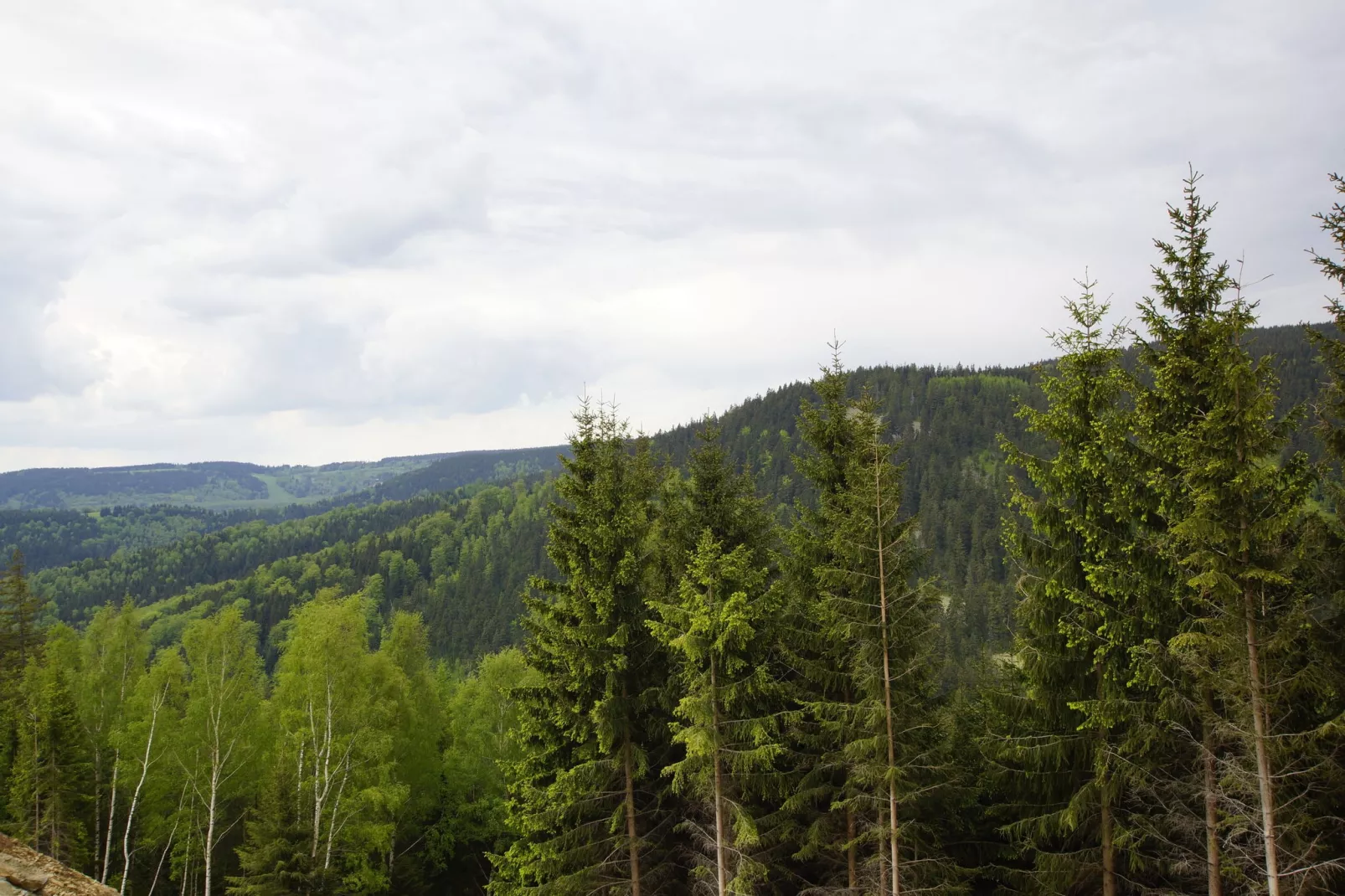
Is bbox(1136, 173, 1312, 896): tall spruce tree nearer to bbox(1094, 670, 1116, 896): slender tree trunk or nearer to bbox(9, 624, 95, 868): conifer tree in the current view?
bbox(1094, 670, 1116, 896): slender tree trunk

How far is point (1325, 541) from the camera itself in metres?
12.3

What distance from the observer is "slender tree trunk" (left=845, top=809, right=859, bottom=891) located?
53.3ft

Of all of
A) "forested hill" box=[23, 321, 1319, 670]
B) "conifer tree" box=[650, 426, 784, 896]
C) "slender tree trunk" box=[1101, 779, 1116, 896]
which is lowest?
"forested hill" box=[23, 321, 1319, 670]

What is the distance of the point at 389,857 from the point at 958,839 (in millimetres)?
24996

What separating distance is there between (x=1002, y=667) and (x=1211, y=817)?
18.8ft

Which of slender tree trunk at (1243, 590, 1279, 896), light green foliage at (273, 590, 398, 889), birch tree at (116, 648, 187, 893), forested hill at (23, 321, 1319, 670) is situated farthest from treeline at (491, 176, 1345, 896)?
forested hill at (23, 321, 1319, 670)

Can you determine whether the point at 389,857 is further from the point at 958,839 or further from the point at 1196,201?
the point at 1196,201

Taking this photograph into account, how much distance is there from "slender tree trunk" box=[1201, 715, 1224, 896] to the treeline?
0.22 feet

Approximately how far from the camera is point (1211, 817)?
41.1 ft

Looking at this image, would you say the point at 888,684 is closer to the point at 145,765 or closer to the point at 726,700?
the point at 726,700

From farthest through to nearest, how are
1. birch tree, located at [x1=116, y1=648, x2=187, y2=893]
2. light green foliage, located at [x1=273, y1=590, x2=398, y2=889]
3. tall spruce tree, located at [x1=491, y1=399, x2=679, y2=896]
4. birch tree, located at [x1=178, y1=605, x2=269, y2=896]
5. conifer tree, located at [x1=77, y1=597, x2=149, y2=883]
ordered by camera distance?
1. conifer tree, located at [x1=77, y1=597, x2=149, y2=883]
2. birch tree, located at [x1=116, y1=648, x2=187, y2=893]
3. birch tree, located at [x1=178, y1=605, x2=269, y2=896]
4. light green foliage, located at [x1=273, y1=590, x2=398, y2=889]
5. tall spruce tree, located at [x1=491, y1=399, x2=679, y2=896]

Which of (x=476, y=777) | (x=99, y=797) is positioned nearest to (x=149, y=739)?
(x=99, y=797)

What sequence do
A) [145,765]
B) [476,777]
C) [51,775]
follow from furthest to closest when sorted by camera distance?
[476,777] < [145,765] < [51,775]

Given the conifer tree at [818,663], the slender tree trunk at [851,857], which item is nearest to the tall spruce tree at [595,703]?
the conifer tree at [818,663]
